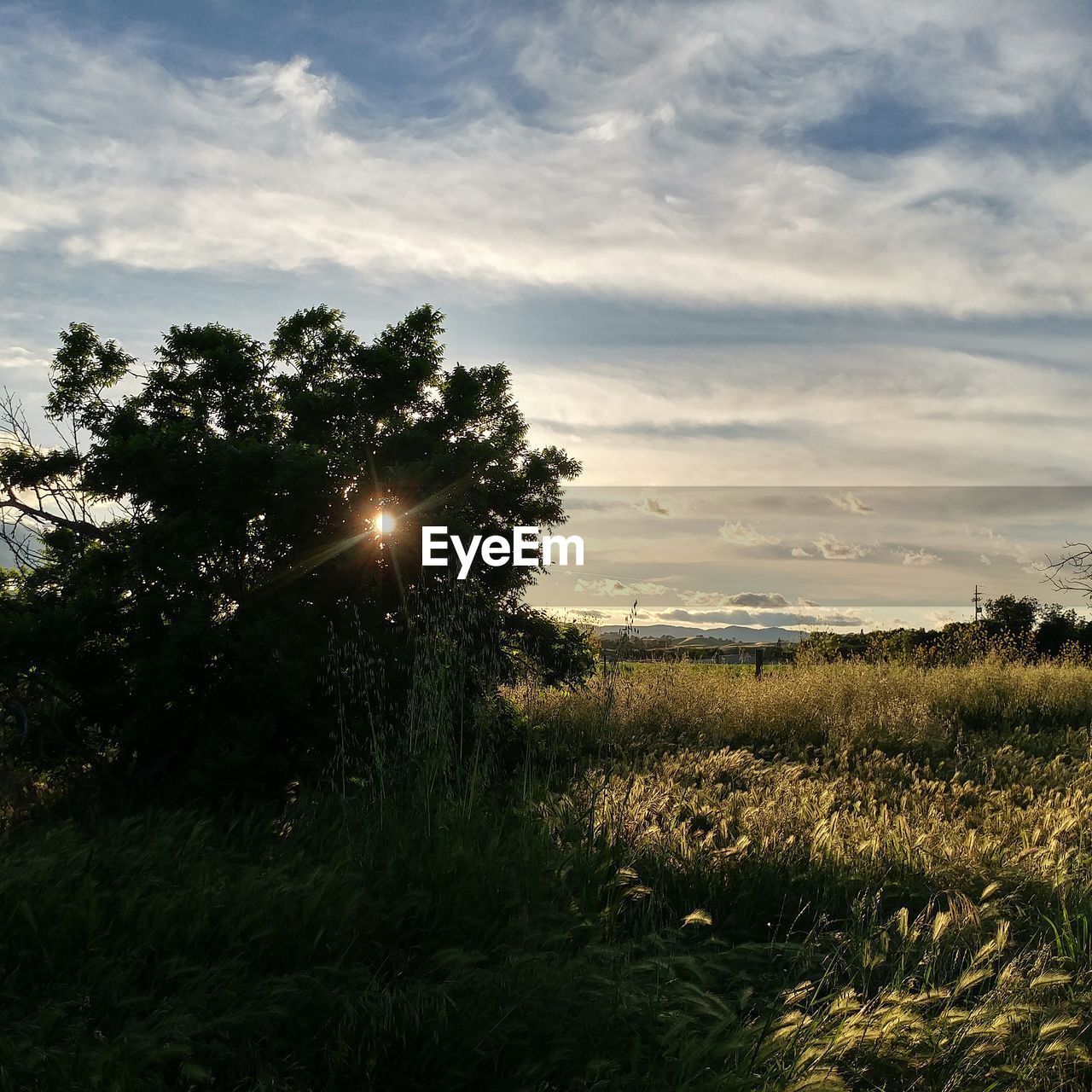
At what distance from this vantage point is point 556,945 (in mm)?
4031

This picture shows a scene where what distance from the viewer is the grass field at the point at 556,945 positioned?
3.02m

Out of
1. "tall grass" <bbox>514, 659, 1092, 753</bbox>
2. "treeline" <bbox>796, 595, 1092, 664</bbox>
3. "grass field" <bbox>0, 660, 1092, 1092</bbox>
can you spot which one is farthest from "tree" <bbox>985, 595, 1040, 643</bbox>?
"grass field" <bbox>0, 660, 1092, 1092</bbox>

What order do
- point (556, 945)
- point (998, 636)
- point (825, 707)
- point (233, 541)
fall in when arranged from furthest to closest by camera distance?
point (998, 636) < point (825, 707) < point (233, 541) < point (556, 945)

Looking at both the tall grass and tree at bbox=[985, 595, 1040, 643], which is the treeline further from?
the tall grass

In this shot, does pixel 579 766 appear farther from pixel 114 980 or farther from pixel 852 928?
pixel 114 980

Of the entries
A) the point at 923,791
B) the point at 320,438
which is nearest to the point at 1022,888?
the point at 923,791

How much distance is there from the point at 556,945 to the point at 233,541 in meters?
5.22

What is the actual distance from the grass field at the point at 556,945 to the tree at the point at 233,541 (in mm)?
1364

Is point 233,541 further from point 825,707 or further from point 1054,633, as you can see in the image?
point 1054,633

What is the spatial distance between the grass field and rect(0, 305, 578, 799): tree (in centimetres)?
136

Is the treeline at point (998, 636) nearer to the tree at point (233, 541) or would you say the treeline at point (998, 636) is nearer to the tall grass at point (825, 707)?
the tall grass at point (825, 707)

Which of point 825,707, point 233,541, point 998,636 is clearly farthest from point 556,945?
point 998,636

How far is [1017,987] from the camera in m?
3.48

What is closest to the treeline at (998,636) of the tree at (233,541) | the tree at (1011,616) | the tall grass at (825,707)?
the tree at (1011,616)
